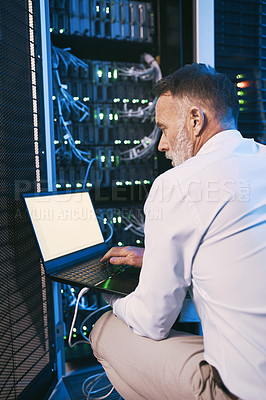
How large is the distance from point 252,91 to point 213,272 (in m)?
1.54

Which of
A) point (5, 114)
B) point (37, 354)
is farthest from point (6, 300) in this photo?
point (5, 114)

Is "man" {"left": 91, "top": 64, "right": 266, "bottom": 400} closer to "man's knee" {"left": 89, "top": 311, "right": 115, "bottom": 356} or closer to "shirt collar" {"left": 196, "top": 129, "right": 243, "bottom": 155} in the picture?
"shirt collar" {"left": 196, "top": 129, "right": 243, "bottom": 155}

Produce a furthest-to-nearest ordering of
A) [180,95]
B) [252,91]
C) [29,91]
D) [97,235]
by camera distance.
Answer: [252,91]
[97,235]
[29,91]
[180,95]

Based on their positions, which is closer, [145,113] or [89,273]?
[89,273]

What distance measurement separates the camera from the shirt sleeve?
0.71 meters

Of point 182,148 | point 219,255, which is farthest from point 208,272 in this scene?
point 182,148

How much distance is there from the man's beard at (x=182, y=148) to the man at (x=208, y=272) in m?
0.05

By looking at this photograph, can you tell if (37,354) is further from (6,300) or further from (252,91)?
(252,91)

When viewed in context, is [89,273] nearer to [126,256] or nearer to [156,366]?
[126,256]

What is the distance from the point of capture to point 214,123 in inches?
34.9

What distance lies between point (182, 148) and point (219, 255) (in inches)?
16.0

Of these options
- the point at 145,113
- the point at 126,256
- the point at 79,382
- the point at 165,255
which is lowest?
the point at 79,382

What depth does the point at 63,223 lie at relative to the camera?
1.32 m

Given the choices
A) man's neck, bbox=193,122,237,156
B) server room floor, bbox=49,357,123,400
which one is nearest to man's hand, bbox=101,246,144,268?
Answer: man's neck, bbox=193,122,237,156
